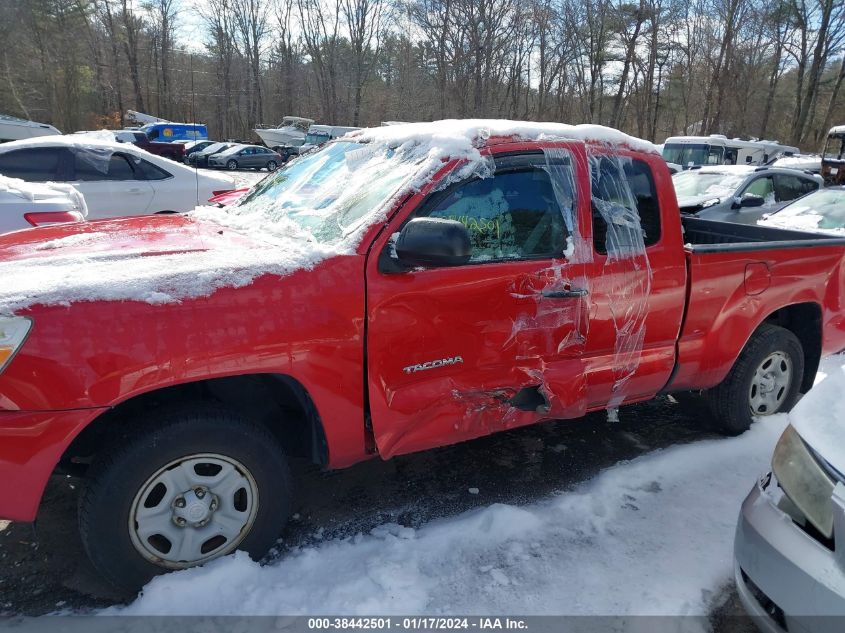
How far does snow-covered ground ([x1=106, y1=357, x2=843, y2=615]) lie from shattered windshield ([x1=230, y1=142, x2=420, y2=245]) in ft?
4.75

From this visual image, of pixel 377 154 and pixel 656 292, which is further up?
pixel 377 154

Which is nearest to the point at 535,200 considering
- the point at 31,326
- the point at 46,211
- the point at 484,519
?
the point at 484,519

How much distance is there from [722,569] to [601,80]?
A: 1893 inches

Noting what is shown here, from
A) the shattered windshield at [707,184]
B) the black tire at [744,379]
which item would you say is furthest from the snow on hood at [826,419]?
the shattered windshield at [707,184]

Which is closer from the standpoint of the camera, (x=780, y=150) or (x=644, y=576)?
(x=644, y=576)

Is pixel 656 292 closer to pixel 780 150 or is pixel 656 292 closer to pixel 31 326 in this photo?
pixel 31 326

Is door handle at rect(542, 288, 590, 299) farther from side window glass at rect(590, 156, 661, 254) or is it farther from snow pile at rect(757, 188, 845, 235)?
snow pile at rect(757, 188, 845, 235)

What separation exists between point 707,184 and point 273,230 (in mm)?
10035

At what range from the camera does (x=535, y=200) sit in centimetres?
303

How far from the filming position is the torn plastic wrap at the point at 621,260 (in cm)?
316

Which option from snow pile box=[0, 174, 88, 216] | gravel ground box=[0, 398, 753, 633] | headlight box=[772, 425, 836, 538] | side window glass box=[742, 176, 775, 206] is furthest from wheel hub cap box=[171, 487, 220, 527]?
side window glass box=[742, 176, 775, 206]

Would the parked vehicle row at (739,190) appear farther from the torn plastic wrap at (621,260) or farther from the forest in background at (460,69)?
the forest in background at (460,69)

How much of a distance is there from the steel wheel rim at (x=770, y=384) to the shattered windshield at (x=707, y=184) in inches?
279

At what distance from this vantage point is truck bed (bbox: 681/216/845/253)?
147 inches
